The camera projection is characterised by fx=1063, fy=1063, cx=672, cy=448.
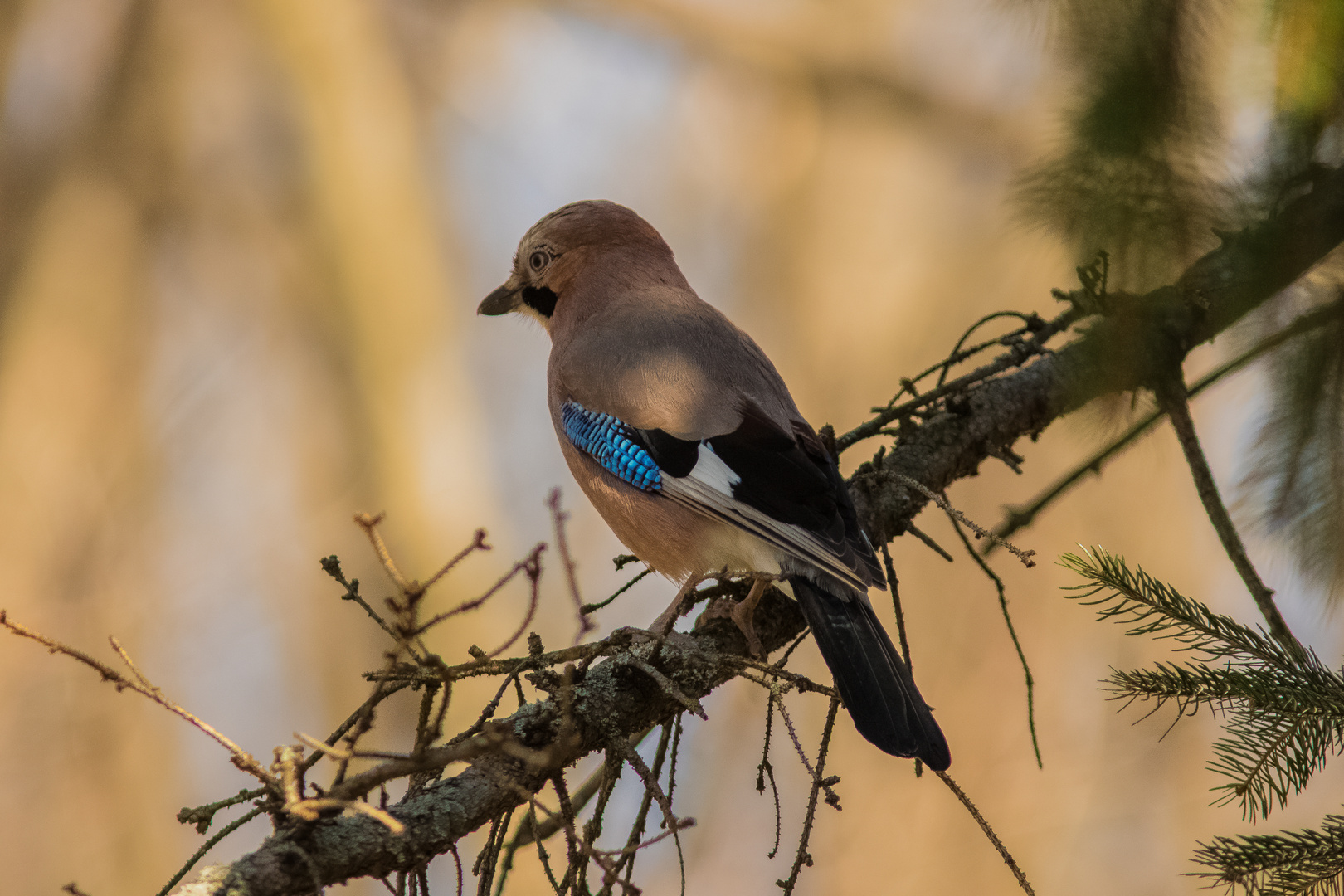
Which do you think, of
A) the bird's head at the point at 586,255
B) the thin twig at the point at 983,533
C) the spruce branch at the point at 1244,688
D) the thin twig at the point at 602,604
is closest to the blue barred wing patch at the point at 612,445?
the thin twig at the point at 602,604

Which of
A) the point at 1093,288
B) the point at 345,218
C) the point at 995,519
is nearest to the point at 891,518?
the point at 1093,288

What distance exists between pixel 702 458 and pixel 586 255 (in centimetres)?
111

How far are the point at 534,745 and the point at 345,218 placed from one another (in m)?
4.89

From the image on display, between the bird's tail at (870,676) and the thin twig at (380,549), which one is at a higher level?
the bird's tail at (870,676)

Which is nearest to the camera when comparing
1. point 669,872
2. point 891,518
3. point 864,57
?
point 891,518

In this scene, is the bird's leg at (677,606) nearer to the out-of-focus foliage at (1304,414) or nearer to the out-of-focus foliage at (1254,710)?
the out-of-focus foliage at (1254,710)

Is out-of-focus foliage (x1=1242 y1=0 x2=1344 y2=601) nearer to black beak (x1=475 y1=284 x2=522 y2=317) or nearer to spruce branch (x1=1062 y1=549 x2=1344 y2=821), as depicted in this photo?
spruce branch (x1=1062 y1=549 x2=1344 y2=821)

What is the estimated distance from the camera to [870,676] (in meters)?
1.98

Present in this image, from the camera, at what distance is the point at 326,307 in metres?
6.07

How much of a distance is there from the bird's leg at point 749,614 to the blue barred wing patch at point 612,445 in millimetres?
408

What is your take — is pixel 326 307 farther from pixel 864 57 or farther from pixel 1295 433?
pixel 1295 433

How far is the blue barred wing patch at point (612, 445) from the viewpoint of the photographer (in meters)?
2.54

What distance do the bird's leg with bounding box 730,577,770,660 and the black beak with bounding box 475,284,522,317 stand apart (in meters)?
1.67

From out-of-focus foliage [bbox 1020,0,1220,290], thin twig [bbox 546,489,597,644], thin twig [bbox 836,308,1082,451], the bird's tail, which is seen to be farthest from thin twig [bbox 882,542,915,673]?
out-of-focus foliage [bbox 1020,0,1220,290]
